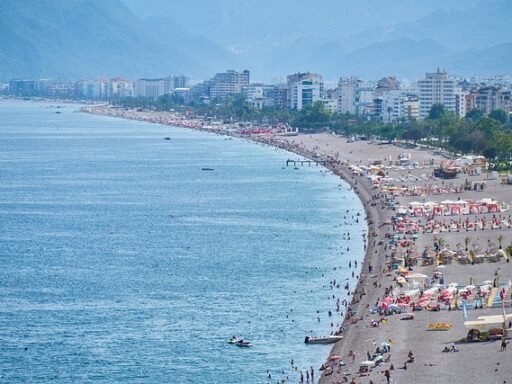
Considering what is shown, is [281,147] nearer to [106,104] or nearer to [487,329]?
[487,329]

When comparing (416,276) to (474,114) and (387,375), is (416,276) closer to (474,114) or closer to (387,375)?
(387,375)

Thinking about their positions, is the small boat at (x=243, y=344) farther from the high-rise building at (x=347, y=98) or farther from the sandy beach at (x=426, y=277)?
the high-rise building at (x=347, y=98)

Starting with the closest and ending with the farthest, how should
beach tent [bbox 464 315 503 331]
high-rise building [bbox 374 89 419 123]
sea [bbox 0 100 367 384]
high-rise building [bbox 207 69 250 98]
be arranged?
sea [bbox 0 100 367 384]
beach tent [bbox 464 315 503 331]
high-rise building [bbox 374 89 419 123]
high-rise building [bbox 207 69 250 98]

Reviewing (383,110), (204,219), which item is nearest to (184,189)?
(204,219)

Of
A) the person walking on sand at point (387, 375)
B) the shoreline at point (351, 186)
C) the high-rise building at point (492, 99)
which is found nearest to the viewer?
the person walking on sand at point (387, 375)

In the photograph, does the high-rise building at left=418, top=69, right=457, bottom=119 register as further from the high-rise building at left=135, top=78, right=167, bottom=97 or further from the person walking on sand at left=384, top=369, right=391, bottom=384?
the high-rise building at left=135, top=78, right=167, bottom=97

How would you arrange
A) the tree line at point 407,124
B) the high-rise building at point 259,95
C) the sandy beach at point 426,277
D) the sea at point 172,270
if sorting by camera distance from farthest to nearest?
the high-rise building at point 259,95 < the tree line at point 407,124 < the sea at point 172,270 < the sandy beach at point 426,277

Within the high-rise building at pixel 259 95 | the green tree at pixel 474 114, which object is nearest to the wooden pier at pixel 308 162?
the green tree at pixel 474 114

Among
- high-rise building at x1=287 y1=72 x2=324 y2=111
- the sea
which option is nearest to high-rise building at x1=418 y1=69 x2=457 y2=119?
high-rise building at x1=287 y1=72 x2=324 y2=111
